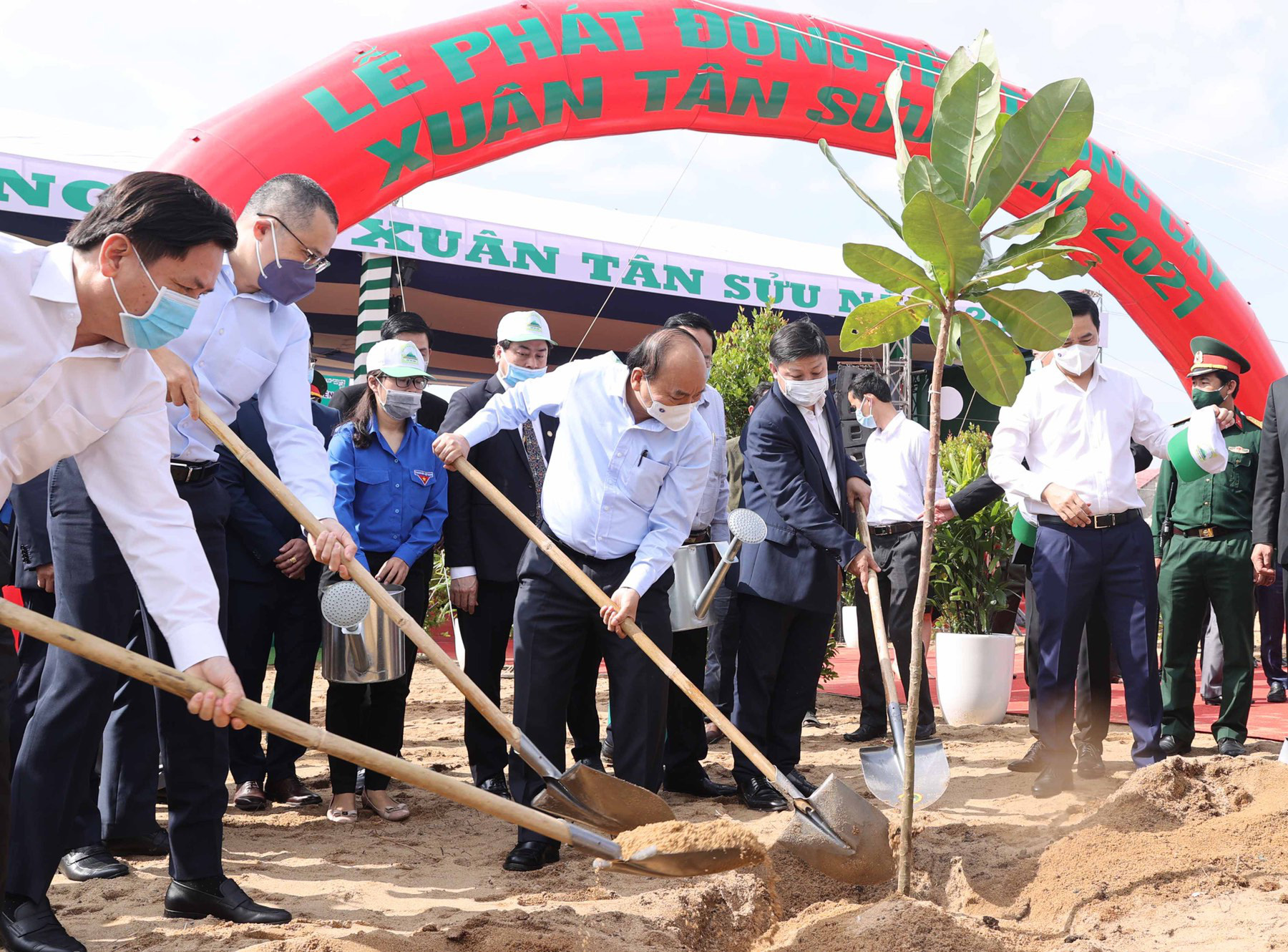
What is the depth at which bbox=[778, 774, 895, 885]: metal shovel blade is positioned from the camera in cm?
325

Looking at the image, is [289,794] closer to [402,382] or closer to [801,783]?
[402,382]

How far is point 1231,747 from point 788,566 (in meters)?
2.30

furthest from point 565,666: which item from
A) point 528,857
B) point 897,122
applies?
point 897,122

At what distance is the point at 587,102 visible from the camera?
7.08m

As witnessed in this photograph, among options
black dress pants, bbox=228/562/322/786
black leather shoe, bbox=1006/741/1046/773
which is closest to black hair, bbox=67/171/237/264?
black dress pants, bbox=228/562/322/786

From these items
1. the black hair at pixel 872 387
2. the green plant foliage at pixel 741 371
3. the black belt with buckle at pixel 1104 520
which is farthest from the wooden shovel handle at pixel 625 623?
the green plant foliage at pixel 741 371

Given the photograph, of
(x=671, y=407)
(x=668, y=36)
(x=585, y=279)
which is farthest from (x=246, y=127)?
(x=585, y=279)

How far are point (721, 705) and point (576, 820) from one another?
2.27 meters

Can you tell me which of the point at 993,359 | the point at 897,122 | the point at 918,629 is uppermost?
the point at 897,122

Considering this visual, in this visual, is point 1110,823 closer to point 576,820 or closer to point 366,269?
point 576,820

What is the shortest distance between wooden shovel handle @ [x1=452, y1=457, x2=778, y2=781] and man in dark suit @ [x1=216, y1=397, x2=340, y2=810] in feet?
3.33

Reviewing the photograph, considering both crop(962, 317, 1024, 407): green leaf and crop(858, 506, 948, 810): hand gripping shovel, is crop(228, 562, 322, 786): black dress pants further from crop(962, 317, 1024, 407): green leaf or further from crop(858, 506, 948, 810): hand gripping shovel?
crop(962, 317, 1024, 407): green leaf

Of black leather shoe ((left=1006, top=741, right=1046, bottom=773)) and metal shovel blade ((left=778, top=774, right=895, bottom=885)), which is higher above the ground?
metal shovel blade ((left=778, top=774, right=895, bottom=885))

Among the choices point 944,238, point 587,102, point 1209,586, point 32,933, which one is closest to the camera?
point 32,933
